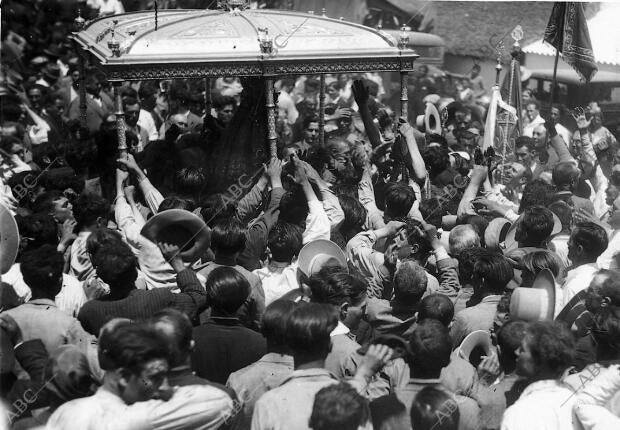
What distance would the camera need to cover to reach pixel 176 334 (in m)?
3.55

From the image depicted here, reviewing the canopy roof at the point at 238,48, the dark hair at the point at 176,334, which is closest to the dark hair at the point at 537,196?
the canopy roof at the point at 238,48

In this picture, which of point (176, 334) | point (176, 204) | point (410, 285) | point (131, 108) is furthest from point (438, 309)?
point (131, 108)

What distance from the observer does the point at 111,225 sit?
22.3ft

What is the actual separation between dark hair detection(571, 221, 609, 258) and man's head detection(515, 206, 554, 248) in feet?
0.89

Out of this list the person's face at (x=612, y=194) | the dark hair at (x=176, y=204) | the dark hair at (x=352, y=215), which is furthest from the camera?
the person's face at (x=612, y=194)

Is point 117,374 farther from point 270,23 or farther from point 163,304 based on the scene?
point 270,23

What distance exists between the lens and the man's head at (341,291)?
446 cm

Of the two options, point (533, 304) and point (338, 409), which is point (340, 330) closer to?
point (533, 304)

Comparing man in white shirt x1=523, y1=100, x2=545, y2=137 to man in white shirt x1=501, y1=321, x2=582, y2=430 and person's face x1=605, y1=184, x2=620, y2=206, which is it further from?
man in white shirt x1=501, y1=321, x2=582, y2=430

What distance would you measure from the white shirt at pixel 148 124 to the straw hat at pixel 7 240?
20.7 ft

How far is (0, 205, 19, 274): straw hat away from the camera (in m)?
4.82

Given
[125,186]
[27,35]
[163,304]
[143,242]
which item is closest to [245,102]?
[125,186]

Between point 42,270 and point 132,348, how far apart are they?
1307mm

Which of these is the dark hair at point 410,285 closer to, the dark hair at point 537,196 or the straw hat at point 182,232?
the straw hat at point 182,232
